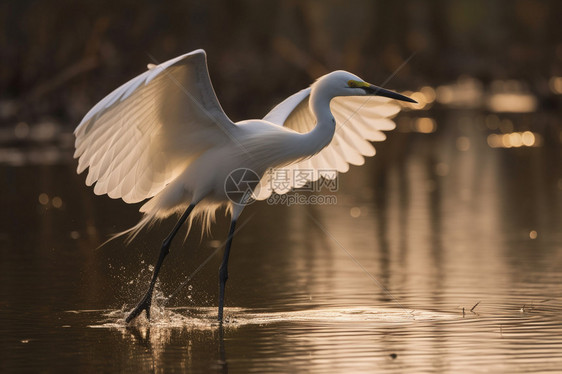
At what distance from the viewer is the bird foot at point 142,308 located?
1005 centimetres

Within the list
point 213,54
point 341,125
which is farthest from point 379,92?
point 213,54

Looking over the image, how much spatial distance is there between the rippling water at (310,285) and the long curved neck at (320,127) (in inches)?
55.3

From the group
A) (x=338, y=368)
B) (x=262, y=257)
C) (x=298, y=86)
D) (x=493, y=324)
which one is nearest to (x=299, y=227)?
(x=262, y=257)

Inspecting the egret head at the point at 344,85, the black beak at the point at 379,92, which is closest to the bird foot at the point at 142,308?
the egret head at the point at 344,85

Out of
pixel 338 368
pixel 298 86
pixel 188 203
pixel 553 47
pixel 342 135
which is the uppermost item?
pixel 553 47

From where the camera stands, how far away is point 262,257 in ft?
44.1

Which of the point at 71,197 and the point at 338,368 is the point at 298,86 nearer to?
the point at 71,197

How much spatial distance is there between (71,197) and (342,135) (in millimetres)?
8209

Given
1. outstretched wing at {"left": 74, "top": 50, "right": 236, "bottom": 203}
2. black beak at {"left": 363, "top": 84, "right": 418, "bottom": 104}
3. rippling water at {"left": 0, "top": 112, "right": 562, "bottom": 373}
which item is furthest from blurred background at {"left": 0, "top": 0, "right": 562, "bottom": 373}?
black beak at {"left": 363, "top": 84, "right": 418, "bottom": 104}

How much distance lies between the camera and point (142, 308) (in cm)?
1016

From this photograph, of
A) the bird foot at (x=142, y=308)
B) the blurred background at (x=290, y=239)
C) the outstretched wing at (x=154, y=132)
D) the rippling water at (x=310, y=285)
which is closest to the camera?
the rippling water at (x=310, y=285)

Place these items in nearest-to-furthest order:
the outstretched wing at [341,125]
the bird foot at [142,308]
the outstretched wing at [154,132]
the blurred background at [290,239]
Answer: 1. the blurred background at [290,239]
2. the outstretched wing at [154,132]
3. the bird foot at [142,308]
4. the outstretched wing at [341,125]

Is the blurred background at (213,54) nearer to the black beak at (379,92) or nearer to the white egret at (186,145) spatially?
the white egret at (186,145)

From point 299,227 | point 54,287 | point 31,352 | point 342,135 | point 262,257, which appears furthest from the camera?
point 299,227
